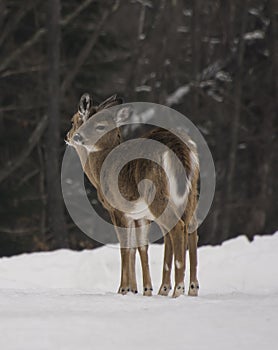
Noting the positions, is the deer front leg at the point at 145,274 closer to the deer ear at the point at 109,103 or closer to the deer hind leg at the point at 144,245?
the deer hind leg at the point at 144,245

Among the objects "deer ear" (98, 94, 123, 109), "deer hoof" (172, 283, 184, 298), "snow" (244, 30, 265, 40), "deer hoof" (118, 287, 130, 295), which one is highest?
"snow" (244, 30, 265, 40)

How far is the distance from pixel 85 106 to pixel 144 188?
1.13m

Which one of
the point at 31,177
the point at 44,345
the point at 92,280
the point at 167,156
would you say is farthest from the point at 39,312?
the point at 31,177

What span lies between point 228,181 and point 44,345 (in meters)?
19.5

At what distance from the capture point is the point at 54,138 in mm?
21188

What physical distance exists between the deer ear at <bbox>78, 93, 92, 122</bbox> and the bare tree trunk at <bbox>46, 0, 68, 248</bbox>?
1156cm

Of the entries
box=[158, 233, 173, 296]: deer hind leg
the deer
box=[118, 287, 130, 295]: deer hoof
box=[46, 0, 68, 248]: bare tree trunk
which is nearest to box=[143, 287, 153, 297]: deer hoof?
the deer

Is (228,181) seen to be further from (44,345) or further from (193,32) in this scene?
(44,345)

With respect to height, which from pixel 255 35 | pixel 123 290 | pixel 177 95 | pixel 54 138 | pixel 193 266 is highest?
pixel 255 35

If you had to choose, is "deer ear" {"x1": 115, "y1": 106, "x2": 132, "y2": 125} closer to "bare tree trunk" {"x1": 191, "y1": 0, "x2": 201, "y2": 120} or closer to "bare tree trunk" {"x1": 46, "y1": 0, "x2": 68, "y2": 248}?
"bare tree trunk" {"x1": 46, "y1": 0, "x2": 68, "y2": 248}

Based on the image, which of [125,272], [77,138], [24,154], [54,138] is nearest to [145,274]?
[125,272]

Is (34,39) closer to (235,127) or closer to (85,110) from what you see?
(235,127)

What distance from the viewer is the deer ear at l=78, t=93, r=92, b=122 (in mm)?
9501

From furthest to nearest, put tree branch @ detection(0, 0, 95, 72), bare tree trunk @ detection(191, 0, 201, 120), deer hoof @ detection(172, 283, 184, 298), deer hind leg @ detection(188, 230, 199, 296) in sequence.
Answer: bare tree trunk @ detection(191, 0, 201, 120) → tree branch @ detection(0, 0, 95, 72) → deer hind leg @ detection(188, 230, 199, 296) → deer hoof @ detection(172, 283, 184, 298)
